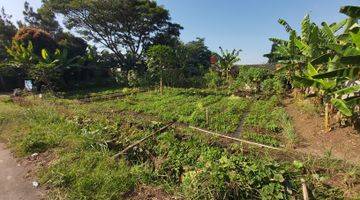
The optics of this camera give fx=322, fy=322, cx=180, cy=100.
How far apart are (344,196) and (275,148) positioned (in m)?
2.48

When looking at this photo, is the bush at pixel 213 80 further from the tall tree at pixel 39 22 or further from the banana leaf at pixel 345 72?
the tall tree at pixel 39 22

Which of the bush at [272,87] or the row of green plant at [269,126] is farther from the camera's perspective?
the bush at [272,87]

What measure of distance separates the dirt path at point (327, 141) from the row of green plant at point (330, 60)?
401mm

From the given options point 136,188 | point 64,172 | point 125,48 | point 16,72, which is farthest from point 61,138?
point 125,48

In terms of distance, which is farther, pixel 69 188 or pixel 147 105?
pixel 147 105

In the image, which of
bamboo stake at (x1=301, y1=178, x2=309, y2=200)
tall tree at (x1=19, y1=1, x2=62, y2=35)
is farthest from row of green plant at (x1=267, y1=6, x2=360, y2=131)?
tall tree at (x1=19, y1=1, x2=62, y2=35)

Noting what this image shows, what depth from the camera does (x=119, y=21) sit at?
1113 inches

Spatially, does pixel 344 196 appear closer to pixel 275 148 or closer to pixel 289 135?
→ pixel 275 148

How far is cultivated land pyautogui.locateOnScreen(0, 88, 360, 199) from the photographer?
199 inches

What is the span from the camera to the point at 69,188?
19.1 ft

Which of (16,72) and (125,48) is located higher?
(125,48)

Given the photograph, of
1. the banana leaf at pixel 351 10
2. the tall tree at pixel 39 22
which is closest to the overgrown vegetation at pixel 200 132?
the banana leaf at pixel 351 10

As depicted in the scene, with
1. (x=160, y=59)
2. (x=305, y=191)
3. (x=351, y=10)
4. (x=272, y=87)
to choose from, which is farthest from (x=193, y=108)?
(x=305, y=191)

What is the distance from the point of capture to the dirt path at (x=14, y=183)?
229 inches
